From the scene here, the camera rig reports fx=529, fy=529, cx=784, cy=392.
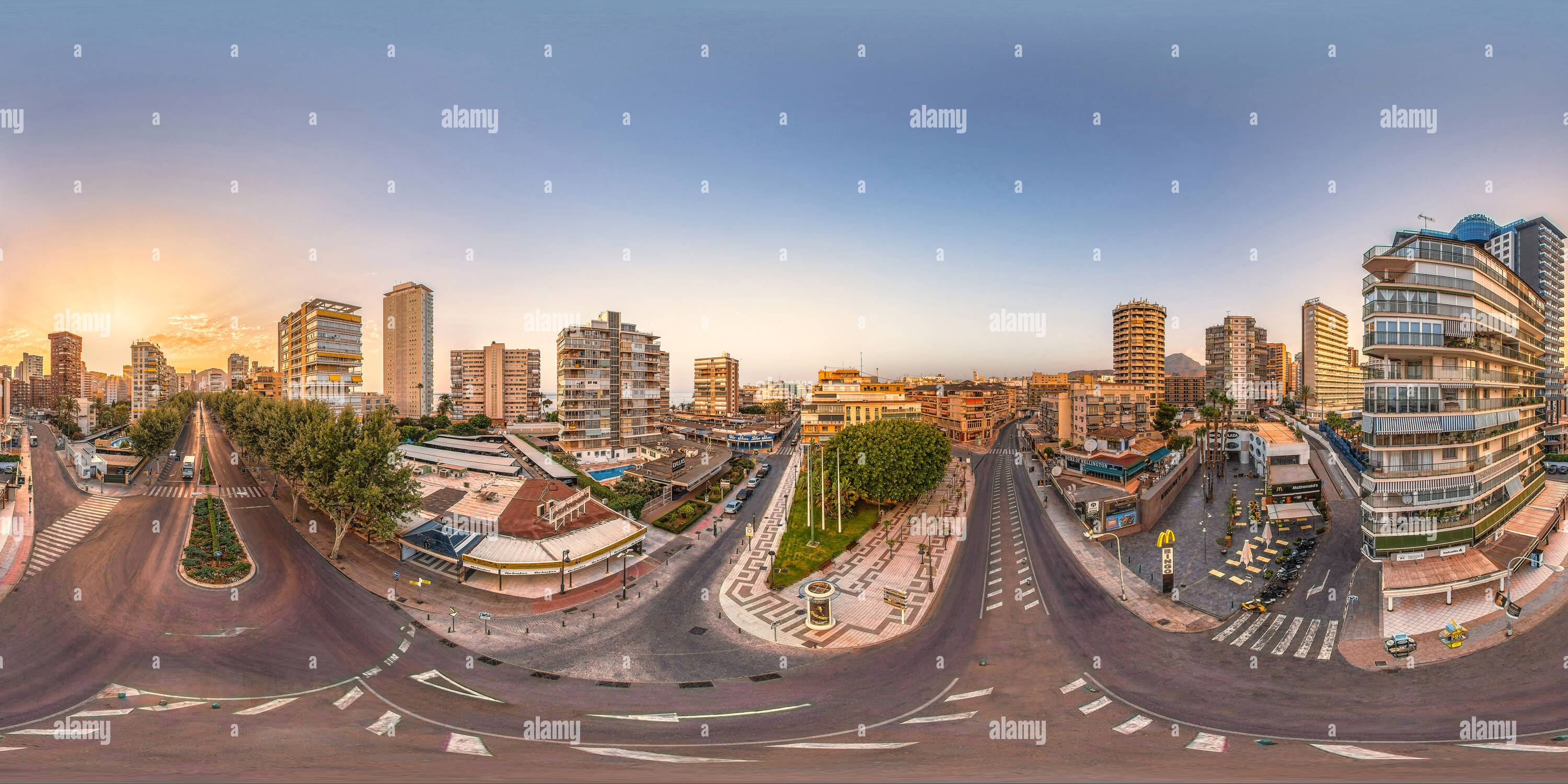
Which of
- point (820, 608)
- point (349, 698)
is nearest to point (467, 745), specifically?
point (349, 698)

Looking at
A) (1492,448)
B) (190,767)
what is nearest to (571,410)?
(190,767)

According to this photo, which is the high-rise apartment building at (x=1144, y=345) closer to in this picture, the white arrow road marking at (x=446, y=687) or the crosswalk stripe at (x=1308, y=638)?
the crosswalk stripe at (x=1308, y=638)

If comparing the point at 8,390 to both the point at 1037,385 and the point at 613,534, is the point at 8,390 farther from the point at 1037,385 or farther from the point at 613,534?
the point at 1037,385

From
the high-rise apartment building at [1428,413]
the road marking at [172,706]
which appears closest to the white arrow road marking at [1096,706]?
the high-rise apartment building at [1428,413]

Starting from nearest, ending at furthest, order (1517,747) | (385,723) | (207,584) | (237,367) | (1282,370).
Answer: (1517,747)
(385,723)
(207,584)
(1282,370)
(237,367)

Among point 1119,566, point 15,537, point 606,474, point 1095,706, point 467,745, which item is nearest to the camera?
point 467,745

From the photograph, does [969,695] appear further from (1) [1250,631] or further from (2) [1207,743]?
(1) [1250,631]

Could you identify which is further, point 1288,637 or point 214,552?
point 214,552

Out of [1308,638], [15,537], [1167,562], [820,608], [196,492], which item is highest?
[196,492]
